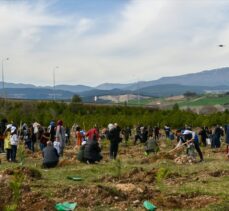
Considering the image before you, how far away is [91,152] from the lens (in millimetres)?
22078

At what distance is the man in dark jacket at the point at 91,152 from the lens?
72.1 feet

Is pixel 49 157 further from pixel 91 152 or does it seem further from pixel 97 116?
pixel 97 116

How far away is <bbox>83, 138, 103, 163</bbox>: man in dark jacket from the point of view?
2197 centimetres

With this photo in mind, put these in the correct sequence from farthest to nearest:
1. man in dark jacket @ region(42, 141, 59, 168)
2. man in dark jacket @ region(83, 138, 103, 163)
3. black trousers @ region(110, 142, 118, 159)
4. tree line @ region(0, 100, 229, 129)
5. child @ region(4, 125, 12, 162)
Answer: tree line @ region(0, 100, 229, 129) → black trousers @ region(110, 142, 118, 159) → child @ region(4, 125, 12, 162) → man in dark jacket @ region(83, 138, 103, 163) → man in dark jacket @ region(42, 141, 59, 168)

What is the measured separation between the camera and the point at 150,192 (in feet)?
44.9

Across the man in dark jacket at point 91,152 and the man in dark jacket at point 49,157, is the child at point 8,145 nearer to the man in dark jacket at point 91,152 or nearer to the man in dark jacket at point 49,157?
the man in dark jacket at point 49,157

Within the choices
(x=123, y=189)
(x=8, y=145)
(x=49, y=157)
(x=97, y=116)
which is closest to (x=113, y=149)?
(x=49, y=157)

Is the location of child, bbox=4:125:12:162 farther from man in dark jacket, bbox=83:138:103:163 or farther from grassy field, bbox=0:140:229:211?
grassy field, bbox=0:140:229:211

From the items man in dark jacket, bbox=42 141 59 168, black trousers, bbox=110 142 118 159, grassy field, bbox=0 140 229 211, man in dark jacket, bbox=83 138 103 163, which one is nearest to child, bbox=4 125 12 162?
man in dark jacket, bbox=42 141 59 168

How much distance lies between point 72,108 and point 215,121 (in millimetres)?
29507

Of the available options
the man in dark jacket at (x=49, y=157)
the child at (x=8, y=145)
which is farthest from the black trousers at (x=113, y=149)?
the child at (x=8, y=145)

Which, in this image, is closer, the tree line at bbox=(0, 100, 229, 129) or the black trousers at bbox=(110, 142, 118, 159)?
the black trousers at bbox=(110, 142, 118, 159)

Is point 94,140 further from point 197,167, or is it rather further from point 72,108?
point 72,108

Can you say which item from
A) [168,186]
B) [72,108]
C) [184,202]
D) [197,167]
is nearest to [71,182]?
[168,186]
